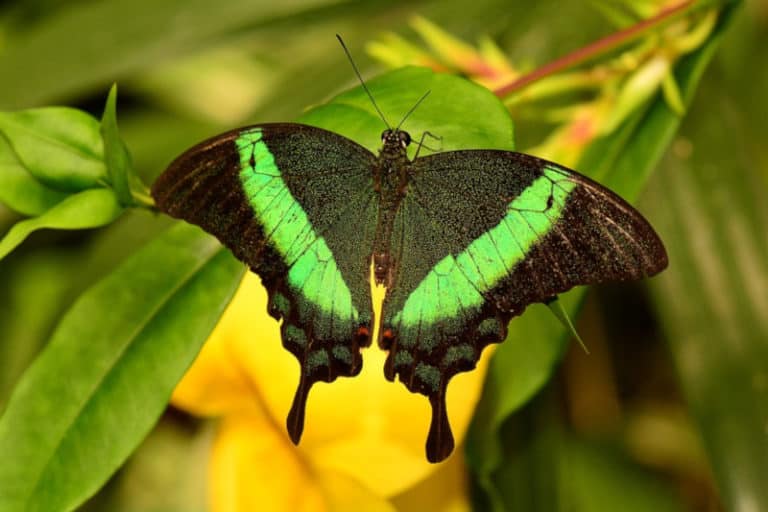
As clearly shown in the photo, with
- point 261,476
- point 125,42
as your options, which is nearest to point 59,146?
point 261,476

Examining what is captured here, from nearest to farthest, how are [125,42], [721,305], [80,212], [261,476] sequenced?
[80,212] < [261,476] < [721,305] < [125,42]

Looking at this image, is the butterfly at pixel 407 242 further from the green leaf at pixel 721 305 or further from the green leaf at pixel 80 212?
the green leaf at pixel 721 305

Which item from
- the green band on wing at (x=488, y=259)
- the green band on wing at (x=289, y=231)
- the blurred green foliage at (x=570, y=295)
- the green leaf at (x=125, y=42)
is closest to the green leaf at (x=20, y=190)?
the blurred green foliage at (x=570, y=295)

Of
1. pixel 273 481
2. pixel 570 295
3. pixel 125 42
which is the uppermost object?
pixel 125 42

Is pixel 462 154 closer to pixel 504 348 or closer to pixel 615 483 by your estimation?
pixel 504 348

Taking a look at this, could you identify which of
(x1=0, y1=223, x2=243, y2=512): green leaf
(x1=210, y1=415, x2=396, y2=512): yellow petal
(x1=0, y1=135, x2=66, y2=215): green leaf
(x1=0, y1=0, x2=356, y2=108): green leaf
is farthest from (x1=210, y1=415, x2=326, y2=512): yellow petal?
(x1=0, y1=0, x2=356, y2=108): green leaf

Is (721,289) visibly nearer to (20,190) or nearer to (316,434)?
(316,434)
